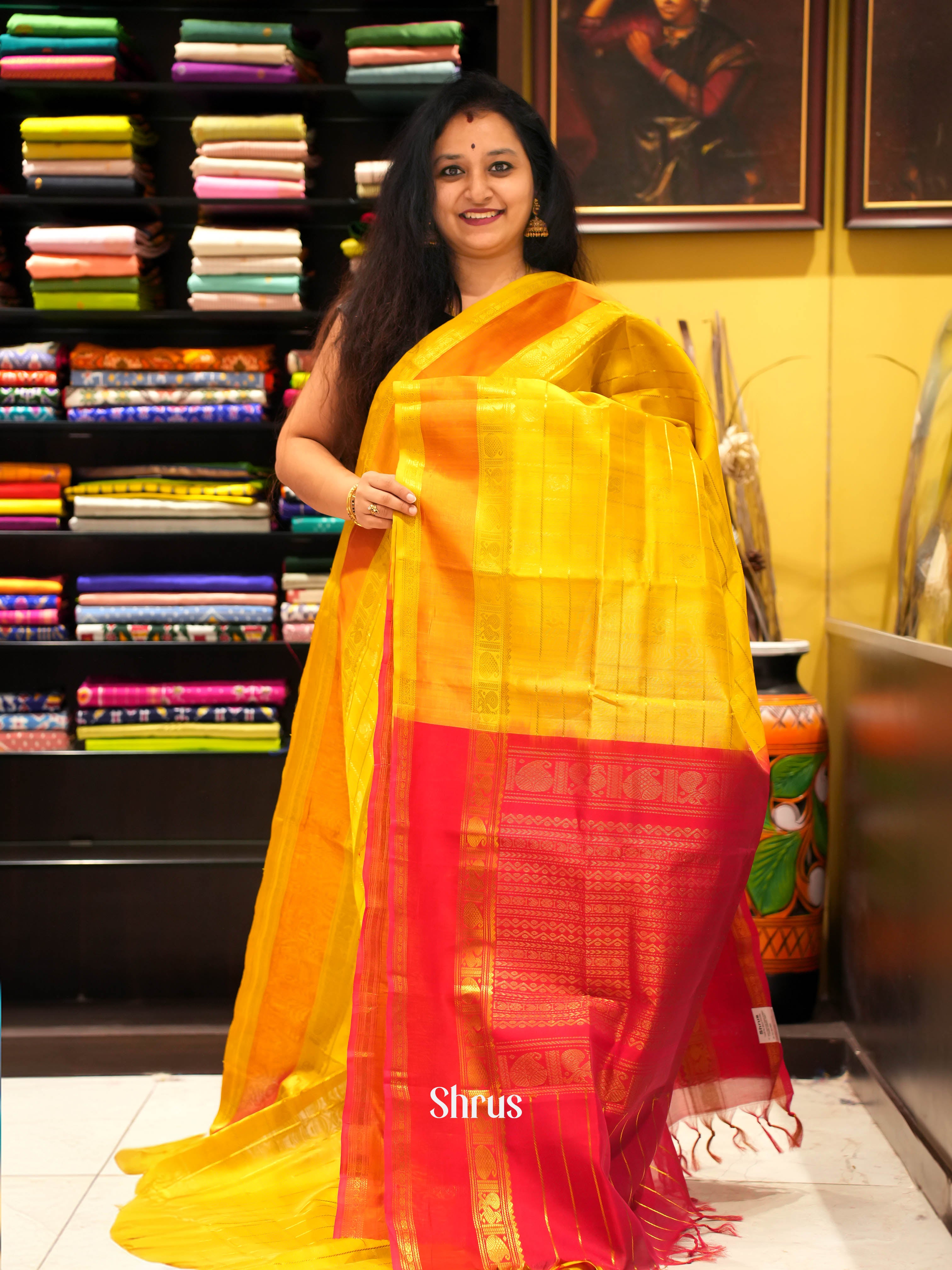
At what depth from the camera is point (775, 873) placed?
2.51 metres

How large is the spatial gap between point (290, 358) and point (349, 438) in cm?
78

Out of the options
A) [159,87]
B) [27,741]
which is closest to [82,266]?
[159,87]

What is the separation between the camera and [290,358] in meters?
2.70

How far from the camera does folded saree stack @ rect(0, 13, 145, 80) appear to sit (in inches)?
103

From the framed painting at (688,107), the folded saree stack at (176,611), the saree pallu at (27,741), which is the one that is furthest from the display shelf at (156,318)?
the saree pallu at (27,741)

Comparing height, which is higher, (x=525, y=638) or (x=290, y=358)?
(x=290, y=358)

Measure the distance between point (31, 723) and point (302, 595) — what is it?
2.22 feet

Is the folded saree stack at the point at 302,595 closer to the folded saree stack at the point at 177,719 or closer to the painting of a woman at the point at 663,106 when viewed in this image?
the folded saree stack at the point at 177,719

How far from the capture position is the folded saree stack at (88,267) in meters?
2.64

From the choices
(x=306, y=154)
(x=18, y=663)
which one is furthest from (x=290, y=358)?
(x=18, y=663)

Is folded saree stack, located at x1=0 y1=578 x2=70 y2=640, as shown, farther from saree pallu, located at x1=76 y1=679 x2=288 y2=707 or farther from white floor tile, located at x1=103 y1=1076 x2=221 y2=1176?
white floor tile, located at x1=103 y1=1076 x2=221 y2=1176

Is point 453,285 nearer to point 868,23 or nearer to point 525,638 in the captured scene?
point 525,638

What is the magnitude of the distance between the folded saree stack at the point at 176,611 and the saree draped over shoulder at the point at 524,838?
0.97 metres

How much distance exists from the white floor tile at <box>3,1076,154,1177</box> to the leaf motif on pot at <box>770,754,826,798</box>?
1.44m
